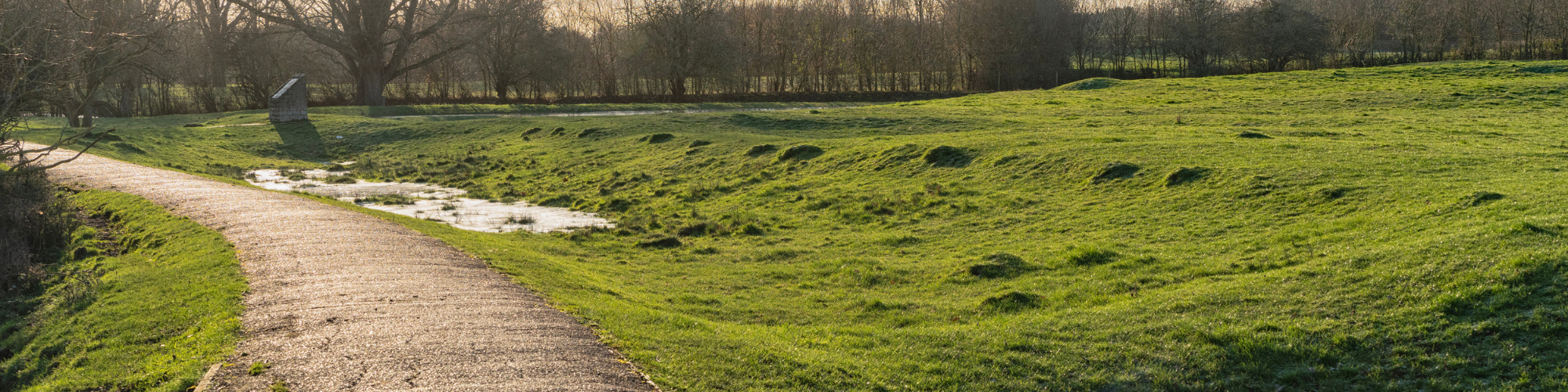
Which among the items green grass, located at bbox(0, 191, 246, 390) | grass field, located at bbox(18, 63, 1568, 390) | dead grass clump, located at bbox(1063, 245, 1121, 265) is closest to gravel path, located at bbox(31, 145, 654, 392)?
green grass, located at bbox(0, 191, 246, 390)


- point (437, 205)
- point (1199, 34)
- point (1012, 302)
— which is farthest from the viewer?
point (1199, 34)

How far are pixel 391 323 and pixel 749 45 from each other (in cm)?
5815

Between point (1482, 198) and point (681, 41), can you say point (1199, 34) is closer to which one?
point (681, 41)

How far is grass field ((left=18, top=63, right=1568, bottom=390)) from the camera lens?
306 inches

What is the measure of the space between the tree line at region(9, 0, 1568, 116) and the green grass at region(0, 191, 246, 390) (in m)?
38.6

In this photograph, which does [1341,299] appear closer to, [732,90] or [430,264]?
[430,264]

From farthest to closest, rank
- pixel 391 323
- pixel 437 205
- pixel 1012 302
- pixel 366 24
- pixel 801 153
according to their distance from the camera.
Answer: pixel 366 24 → pixel 801 153 → pixel 437 205 → pixel 1012 302 → pixel 391 323

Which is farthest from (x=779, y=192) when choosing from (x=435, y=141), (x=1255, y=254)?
(x=435, y=141)

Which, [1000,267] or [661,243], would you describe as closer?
[1000,267]

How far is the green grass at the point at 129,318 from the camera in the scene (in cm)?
736

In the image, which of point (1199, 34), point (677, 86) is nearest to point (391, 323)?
point (677, 86)

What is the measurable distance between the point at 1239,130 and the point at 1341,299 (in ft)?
51.9

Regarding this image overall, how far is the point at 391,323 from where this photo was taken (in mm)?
8172

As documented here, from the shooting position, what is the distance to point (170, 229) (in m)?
13.7
